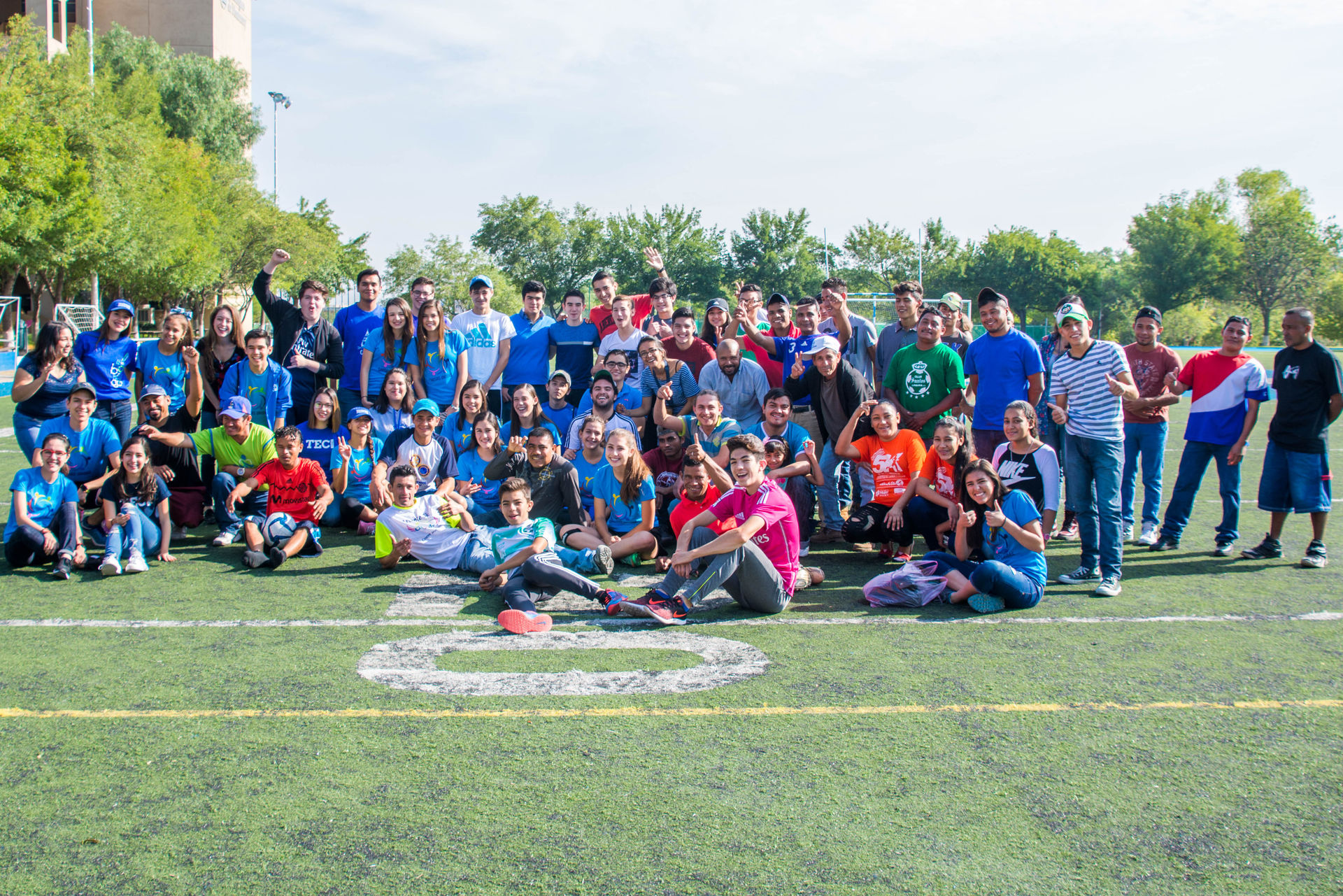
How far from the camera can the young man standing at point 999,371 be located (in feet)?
24.1

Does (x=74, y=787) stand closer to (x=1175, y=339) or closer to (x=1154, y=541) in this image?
(x=1154, y=541)

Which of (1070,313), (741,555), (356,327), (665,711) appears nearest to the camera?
(665,711)

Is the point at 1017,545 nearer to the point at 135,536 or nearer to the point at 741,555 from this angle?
the point at 741,555

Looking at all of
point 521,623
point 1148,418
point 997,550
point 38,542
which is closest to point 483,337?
point 38,542

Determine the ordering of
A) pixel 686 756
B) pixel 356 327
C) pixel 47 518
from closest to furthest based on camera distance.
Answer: pixel 686 756, pixel 47 518, pixel 356 327

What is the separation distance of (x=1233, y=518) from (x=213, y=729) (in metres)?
7.53

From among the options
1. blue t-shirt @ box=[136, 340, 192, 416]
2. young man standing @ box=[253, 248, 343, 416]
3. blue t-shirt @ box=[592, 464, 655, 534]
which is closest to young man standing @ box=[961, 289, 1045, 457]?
blue t-shirt @ box=[592, 464, 655, 534]

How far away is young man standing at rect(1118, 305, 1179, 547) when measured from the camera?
25.2 ft

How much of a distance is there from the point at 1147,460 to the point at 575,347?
207 inches

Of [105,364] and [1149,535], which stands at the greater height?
[105,364]

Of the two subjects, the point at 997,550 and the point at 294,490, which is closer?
the point at 997,550

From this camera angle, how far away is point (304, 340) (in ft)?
28.4

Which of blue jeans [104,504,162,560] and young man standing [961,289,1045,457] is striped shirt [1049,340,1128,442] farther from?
blue jeans [104,504,162,560]

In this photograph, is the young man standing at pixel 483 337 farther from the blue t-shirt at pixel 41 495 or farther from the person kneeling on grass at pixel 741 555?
the person kneeling on grass at pixel 741 555
